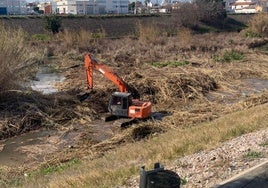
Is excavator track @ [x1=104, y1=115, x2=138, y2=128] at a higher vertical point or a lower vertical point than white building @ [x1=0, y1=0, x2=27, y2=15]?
lower

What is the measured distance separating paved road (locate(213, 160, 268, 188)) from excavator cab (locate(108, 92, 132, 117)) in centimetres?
1102

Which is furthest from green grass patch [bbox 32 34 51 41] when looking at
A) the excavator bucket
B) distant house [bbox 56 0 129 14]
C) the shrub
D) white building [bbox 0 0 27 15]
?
distant house [bbox 56 0 129 14]

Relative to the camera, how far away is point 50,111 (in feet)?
65.7

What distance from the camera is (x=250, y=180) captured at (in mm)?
7074

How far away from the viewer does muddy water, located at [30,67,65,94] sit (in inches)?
1028

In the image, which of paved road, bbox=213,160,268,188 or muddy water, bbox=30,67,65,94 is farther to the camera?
muddy water, bbox=30,67,65,94

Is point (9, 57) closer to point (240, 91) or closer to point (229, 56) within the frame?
point (240, 91)

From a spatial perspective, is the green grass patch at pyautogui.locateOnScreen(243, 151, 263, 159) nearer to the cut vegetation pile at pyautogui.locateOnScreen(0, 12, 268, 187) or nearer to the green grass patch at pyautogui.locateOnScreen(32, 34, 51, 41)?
the cut vegetation pile at pyautogui.locateOnScreen(0, 12, 268, 187)

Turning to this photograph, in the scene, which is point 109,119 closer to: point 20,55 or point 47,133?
point 47,133

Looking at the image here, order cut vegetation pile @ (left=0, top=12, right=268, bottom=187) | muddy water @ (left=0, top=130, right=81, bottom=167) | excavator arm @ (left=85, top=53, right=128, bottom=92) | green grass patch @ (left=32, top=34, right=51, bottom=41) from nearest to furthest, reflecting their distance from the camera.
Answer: cut vegetation pile @ (left=0, top=12, right=268, bottom=187) < muddy water @ (left=0, top=130, right=81, bottom=167) < excavator arm @ (left=85, top=53, right=128, bottom=92) < green grass patch @ (left=32, top=34, right=51, bottom=41)

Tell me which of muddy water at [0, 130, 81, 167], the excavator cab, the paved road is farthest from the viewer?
the excavator cab

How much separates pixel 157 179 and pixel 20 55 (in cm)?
1690

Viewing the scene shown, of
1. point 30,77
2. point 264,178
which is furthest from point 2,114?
point 264,178

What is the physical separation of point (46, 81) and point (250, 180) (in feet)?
80.4
